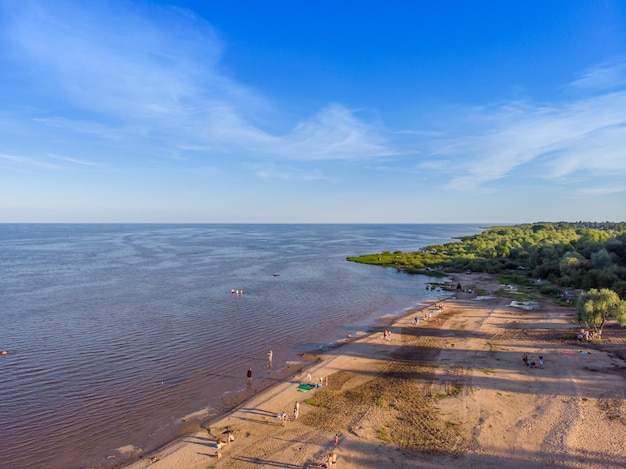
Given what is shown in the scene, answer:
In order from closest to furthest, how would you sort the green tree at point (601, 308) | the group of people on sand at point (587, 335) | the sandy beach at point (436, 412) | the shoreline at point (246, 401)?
the shoreline at point (246, 401) → the sandy beach at point (436, 412) → the green tree at point (601, 308) → the group of people on sand at point (587, 335)

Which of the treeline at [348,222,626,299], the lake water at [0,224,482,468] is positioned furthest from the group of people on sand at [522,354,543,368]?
the treeline at [348,222,626,299]

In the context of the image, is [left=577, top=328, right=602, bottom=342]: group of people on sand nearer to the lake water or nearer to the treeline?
the treeline

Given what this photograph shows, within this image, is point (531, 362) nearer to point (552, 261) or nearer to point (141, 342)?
point (141, 342)

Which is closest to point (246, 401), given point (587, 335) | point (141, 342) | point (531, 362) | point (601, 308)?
point (141, 342)

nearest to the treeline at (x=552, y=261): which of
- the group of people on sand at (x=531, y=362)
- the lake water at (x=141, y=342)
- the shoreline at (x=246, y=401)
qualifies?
the lake water at (x=141, y=342)

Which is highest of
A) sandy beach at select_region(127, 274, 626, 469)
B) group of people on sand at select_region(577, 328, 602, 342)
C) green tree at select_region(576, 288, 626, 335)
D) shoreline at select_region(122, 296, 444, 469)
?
green tree at select_region(576, 288, 626, 335)

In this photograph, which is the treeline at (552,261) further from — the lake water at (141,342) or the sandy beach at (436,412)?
the sandy beach at (436,412)
